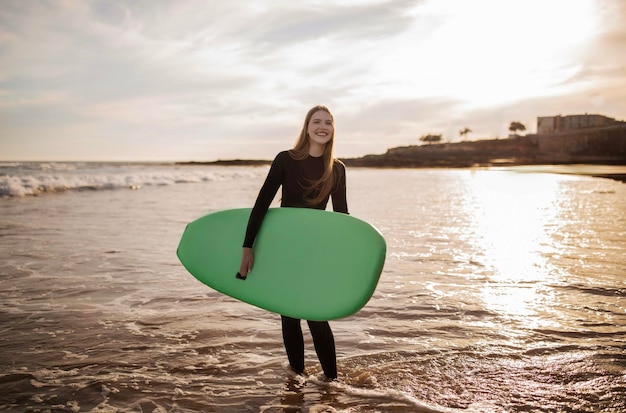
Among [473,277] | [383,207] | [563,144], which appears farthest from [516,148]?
[473,277]

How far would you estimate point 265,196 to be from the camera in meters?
2.72

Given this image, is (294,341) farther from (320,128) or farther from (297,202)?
(320,128)

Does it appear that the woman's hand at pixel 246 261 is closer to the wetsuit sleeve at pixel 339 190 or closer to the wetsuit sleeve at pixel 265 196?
the wetsuit sleeve at pixel 265 196

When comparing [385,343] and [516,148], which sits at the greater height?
[516,148]

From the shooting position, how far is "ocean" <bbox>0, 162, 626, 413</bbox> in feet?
8.54

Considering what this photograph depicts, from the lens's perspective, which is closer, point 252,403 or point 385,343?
point 252,403

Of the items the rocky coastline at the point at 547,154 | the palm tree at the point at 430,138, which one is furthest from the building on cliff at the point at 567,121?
the palm tree at the point at 430,138

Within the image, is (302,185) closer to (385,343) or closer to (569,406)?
(385,343)

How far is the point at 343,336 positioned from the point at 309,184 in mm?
1359

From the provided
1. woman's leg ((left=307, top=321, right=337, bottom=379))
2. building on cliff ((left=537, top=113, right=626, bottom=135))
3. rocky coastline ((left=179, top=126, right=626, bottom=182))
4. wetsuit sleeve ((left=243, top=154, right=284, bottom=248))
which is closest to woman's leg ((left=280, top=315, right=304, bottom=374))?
woman's leg ((left=307, top=321, right=337, bottom=379))

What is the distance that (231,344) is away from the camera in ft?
11.1

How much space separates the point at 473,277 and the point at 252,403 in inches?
128

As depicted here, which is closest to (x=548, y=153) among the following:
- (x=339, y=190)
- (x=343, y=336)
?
(x=343, y=336)

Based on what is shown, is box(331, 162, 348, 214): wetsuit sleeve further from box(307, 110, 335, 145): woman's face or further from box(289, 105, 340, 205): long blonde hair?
box(307, 110, 335, 145): woman's face
